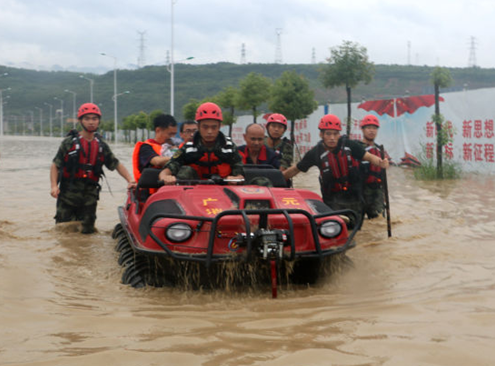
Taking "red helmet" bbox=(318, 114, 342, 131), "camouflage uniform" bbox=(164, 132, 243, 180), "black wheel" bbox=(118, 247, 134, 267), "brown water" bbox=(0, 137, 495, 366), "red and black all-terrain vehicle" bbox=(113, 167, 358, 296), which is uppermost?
"red helmet" bbox=(318, 114, 342, 131)

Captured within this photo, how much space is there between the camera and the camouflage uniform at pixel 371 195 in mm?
8906

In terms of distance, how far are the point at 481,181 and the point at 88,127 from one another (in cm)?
1053

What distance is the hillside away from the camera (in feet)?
337

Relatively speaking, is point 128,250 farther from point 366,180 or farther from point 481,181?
point 481,181

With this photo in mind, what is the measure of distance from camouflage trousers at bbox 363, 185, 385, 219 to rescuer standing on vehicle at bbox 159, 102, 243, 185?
10.3 feet

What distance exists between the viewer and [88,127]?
798 cm

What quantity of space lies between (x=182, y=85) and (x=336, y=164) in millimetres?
114137

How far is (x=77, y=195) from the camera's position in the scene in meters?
8.25

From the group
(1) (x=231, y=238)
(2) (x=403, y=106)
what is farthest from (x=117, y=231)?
(2) (x=403, y=106)

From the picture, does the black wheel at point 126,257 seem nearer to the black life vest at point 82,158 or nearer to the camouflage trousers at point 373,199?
the black life vest at point 82,158

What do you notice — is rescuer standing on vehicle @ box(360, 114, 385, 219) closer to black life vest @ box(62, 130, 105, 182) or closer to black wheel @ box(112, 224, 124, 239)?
black wheel @ box(112, 224, 124, 239)

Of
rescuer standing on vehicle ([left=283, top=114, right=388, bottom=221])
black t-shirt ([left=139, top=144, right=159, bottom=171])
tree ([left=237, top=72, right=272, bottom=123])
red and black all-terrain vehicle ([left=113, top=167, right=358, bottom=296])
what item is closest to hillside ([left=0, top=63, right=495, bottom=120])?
tree ([left=237, top=72, right=272, bottom=123])

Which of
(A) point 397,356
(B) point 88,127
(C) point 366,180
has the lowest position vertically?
(A) point 397,356

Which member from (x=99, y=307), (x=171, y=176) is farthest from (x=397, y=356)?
(x=171, y=176)
